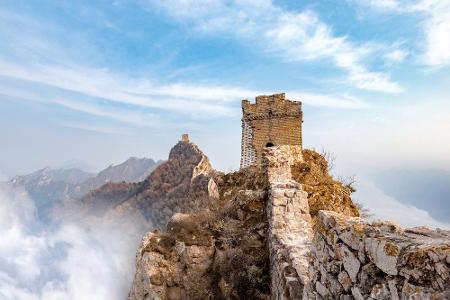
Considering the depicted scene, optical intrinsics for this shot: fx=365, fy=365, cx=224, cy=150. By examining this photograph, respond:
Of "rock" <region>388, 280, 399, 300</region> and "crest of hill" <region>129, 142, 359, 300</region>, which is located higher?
"rock" <region>388, 280, 399, 300</region>

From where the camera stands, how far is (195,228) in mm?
9234

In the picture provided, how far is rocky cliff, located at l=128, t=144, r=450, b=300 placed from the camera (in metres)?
2.76

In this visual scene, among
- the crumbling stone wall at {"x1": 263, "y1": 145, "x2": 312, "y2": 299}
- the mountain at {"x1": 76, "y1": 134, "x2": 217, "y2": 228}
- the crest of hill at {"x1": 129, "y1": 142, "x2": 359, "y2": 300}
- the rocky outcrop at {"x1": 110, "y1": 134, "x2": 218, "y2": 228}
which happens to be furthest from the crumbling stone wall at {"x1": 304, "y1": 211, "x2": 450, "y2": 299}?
the rocky outcrop at {"x1": 110, "y1": 134, "x2": 218, "y2": 228}

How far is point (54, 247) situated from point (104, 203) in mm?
97511

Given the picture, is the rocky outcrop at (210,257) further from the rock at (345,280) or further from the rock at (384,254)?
the rock at (384,254)

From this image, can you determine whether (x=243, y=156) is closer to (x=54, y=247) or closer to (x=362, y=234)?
(x=362, y=234)

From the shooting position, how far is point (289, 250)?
6.48 m

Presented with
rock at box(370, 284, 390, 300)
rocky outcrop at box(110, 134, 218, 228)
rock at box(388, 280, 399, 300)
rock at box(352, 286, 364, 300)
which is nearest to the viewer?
rock at box(388, 280, 399, 300)

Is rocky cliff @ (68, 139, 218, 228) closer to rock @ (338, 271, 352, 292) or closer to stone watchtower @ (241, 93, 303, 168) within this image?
stone watchtower @ (241, 93, 303, 168)

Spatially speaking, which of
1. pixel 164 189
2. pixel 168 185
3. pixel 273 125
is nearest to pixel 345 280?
pixel 273 125

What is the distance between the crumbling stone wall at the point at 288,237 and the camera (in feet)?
18.5

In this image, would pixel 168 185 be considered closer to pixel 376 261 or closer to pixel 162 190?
pixel 162 190

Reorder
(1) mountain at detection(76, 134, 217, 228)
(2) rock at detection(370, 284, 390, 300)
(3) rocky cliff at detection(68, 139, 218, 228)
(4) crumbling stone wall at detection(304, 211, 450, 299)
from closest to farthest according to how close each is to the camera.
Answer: (4) crumbling stone wall at detection(304, 211, 450, 299), (2) rock at detection(370, 284, 390, 300), (3) rocky cliff at detection(68, 139, 218, 228), (1) mountain at detection(76, 134, 217, 228)

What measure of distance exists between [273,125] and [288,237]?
20.5 metres
